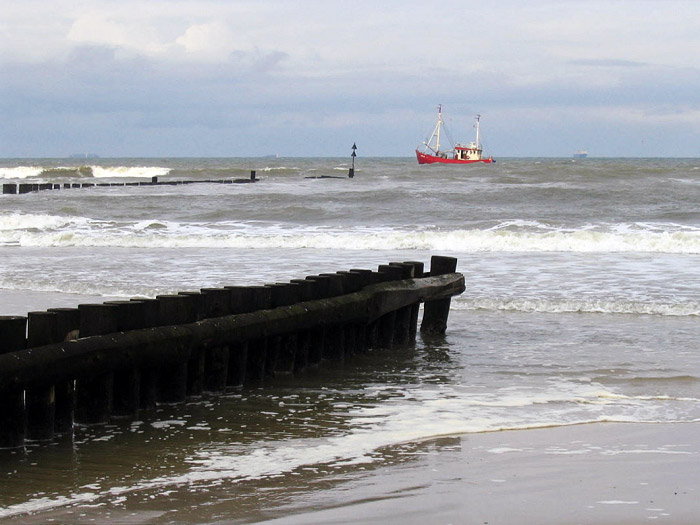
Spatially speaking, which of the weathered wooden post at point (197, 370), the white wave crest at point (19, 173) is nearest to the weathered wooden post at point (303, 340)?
the weathered wooden post at point (197, 370)

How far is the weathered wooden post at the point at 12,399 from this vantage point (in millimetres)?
5387

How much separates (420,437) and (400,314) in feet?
11.1

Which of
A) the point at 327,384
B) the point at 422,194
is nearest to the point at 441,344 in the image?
the point at 327,384

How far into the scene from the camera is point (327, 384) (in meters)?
7.53

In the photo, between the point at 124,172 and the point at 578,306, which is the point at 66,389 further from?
the point at 124,172

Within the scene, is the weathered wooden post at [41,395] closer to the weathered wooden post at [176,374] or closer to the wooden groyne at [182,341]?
the wooden groyne at [182,341]

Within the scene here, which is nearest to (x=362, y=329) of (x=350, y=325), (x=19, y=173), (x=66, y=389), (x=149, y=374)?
(x=350, y=325)

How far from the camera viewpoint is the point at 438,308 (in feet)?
32.0

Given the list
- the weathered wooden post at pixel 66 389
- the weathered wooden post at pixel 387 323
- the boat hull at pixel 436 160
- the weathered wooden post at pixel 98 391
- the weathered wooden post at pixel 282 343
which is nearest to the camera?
the weathered wooden post at pixel 66 389

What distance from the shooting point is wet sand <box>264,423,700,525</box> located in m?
4.37

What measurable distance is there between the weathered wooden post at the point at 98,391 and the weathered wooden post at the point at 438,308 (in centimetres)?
421

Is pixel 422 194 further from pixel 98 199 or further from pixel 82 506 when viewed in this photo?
pixel 82 506

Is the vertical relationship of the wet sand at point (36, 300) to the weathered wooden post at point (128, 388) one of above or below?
below

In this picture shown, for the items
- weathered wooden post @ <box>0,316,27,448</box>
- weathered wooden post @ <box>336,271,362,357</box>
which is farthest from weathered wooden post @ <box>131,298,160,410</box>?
weathered wooden post @ <box>336,271,362,357</box>
